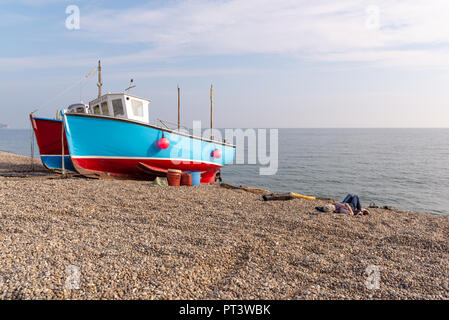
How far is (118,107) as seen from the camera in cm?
1461

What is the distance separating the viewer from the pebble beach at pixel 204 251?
4168 mm

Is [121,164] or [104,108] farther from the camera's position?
[104,108]

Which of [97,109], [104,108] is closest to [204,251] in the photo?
[104,108]

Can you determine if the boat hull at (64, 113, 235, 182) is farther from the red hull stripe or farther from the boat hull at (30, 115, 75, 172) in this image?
the boat hull at (30, 115, 75, 172)

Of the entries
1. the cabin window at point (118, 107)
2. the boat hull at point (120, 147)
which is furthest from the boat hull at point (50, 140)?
the cabin window at point (118, 107)

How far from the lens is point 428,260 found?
5.82 metres

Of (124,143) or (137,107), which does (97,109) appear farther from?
(124,143)

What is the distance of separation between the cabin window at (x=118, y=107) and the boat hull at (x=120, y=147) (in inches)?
69.0

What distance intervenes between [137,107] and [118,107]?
35.3 inches

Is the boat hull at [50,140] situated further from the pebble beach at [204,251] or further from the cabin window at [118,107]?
the pebble beach at [204,251]

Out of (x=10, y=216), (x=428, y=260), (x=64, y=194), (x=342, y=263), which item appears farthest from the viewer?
(x=64, y=194)
